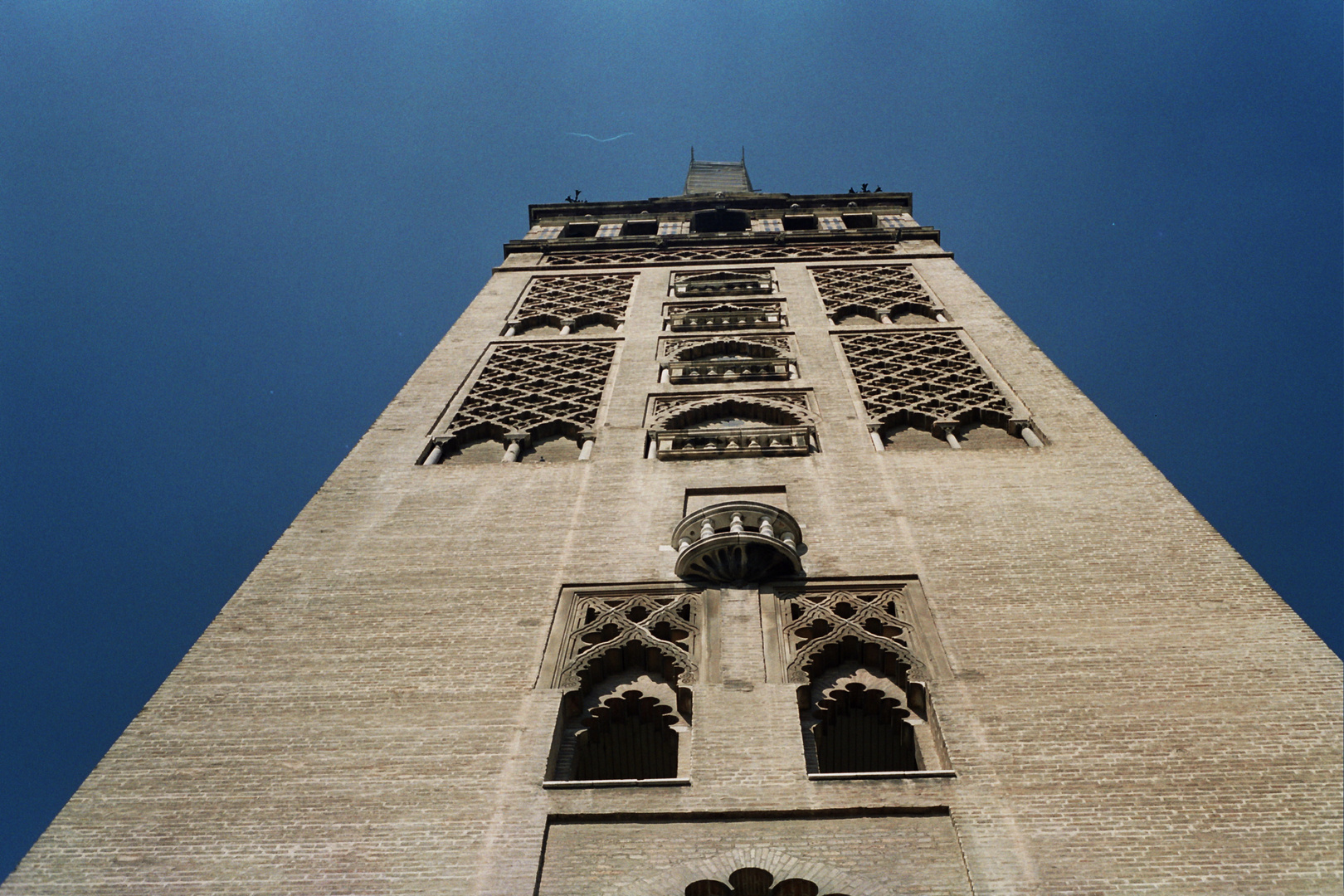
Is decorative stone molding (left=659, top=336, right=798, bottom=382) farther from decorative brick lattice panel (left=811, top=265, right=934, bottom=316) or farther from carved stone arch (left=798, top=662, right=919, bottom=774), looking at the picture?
carved stone arch (left=798, top=662, right=919, bottom=774)

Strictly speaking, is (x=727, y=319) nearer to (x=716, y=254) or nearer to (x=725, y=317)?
(x=725, y=317)

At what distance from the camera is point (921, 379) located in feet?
41.4

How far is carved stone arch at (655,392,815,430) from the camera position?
1150 cm

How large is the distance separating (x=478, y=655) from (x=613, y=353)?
24.2 ft

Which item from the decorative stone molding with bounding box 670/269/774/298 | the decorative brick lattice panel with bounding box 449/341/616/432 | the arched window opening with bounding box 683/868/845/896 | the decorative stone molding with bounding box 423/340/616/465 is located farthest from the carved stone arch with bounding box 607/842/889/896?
the decorative stone molding with bounding box 670/269/774/298

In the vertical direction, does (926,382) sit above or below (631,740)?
above

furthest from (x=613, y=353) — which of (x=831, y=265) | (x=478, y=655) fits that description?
(x=478, y=655)

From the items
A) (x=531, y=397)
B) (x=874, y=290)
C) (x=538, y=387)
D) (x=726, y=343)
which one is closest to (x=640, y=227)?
(x=874, y=290)

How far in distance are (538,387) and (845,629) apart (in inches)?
259

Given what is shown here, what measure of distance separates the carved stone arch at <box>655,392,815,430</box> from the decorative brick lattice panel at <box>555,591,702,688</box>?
357cm

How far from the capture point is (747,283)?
17.6 m

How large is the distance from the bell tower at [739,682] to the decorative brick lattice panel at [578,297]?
14.8 feet

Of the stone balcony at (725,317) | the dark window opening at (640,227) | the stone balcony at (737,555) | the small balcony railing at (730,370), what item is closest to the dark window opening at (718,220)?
the dark window opening at (640,227)

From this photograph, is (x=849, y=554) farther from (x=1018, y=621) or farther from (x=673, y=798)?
(x=673, y=798)
